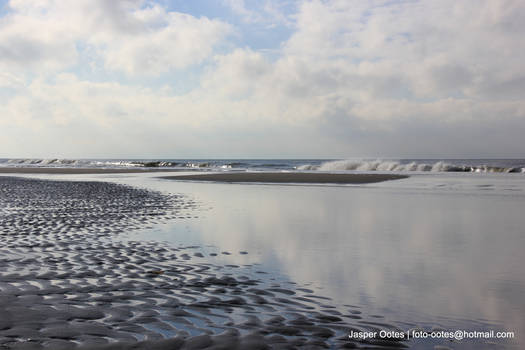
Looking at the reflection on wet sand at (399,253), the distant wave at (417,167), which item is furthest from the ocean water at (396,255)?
the distant wave at (417,167)

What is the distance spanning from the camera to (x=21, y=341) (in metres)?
4.06

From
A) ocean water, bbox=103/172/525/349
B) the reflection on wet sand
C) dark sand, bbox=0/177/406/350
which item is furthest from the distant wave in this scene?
dark sand, bbox=0/177/406/350

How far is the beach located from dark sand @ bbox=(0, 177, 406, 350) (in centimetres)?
2

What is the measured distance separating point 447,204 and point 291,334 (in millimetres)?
15710

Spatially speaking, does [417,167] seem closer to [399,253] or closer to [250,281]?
[399,253]

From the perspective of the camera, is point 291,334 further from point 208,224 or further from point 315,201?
point 315,201

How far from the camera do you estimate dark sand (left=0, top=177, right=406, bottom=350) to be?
13.9 feet

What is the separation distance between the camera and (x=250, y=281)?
21.6 feet

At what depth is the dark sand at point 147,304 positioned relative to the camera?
423cm

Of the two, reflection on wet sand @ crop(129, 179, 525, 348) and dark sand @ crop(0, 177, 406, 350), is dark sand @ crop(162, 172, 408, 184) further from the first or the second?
dark sand @ crop(0, 177, 406, 350)

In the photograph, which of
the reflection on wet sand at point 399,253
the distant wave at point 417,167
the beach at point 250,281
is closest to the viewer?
the beach at point 250,281

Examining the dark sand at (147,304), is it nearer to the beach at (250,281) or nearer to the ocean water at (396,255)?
the beach at (250,281)

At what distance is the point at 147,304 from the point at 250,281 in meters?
1.77

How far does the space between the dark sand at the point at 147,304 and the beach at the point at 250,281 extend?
0.02 m
